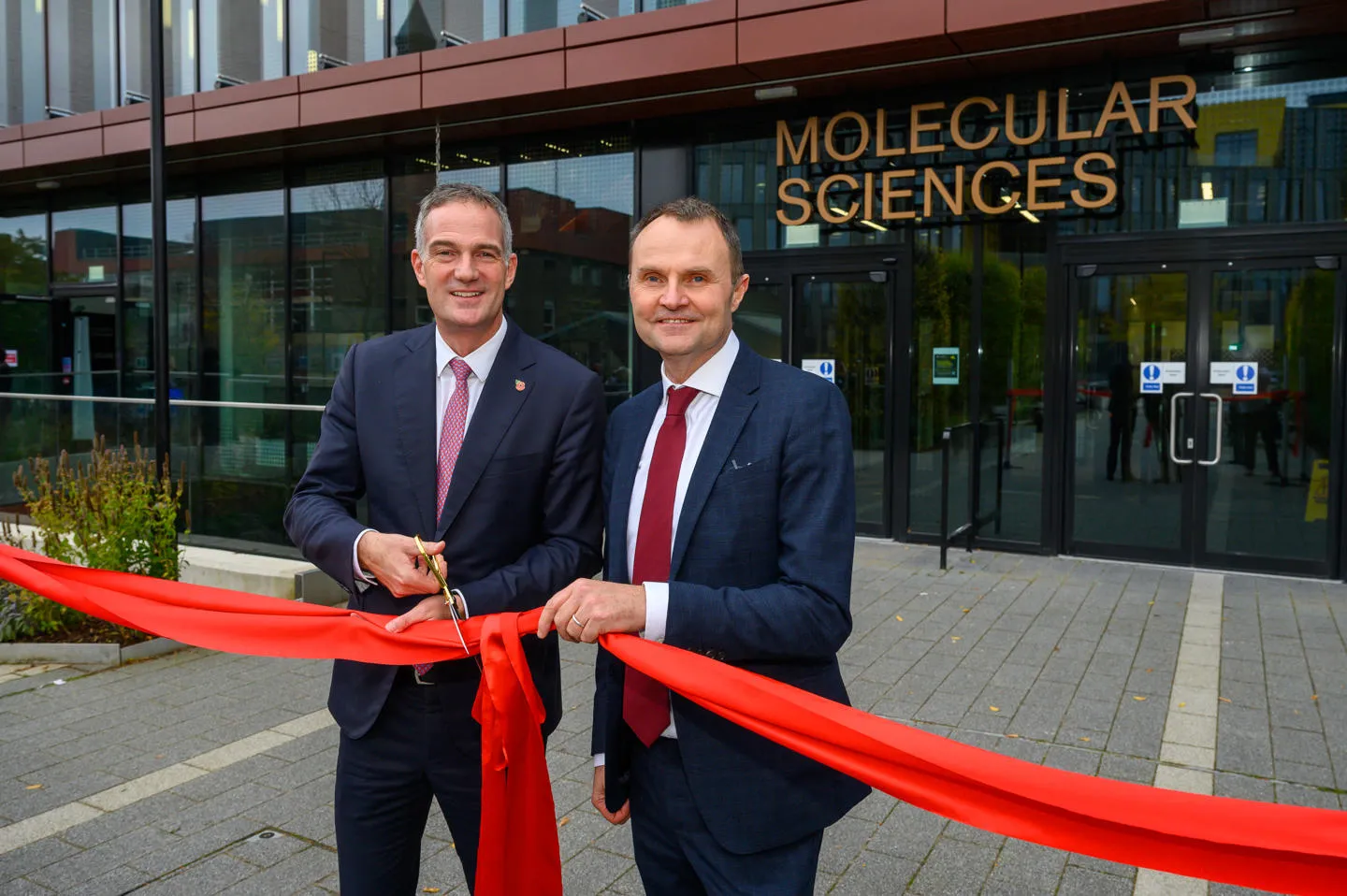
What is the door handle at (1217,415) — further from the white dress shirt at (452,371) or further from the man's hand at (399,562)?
the man's hand at (399,562)

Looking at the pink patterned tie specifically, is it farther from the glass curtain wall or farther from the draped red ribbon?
the glass curtain wall

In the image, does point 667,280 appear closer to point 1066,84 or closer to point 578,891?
point 578,891

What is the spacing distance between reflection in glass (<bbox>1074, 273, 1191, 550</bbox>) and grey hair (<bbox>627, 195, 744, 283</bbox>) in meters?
8.41

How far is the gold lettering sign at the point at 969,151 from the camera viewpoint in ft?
30.5

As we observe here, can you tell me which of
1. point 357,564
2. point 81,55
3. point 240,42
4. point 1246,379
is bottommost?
point 357,564

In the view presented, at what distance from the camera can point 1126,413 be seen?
31.7ft

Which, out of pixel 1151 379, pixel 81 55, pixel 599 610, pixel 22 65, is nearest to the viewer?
pixel 599 610

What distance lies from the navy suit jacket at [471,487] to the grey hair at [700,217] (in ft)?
1.63

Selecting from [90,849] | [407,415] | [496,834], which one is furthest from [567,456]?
[90,849]

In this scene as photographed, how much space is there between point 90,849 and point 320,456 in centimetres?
237

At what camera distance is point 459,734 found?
2410 millimetres

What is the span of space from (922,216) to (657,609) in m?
8.88

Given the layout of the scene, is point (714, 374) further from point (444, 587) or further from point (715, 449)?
point (444, 587)

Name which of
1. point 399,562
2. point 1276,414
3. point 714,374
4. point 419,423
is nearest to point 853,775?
point 714,374
